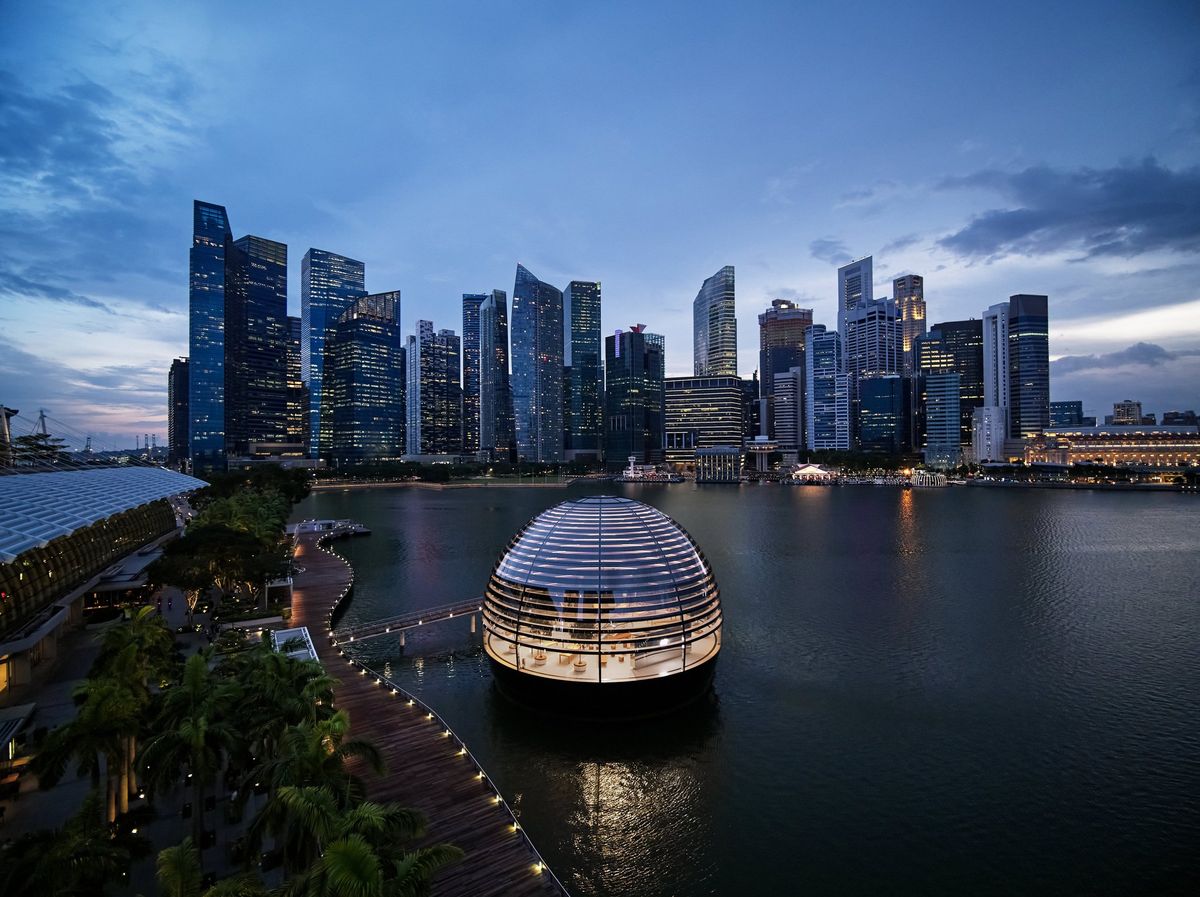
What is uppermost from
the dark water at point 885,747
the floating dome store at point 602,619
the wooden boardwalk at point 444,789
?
the floating dome store at point 602,619

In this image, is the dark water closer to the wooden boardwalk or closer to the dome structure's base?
the dome structure's base

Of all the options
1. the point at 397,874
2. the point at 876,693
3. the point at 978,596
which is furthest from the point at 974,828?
the point at 978,596

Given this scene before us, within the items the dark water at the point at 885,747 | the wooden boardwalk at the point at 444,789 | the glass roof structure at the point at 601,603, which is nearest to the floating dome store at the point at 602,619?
the glass roof structure at the point at 601,603

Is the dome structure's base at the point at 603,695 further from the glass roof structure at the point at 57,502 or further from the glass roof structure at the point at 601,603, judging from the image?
the glass roof structure at the point at 57,502

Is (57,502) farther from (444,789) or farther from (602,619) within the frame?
(602,619)

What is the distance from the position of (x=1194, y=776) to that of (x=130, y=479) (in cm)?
8962

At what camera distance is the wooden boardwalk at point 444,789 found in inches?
683

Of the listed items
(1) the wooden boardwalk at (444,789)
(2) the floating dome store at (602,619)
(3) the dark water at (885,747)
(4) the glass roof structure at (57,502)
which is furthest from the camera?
(4) the glass roof structure at (57,502)

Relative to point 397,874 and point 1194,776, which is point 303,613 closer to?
point 397,874

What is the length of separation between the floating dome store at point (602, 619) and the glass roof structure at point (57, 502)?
74.8 ft

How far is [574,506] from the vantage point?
33750 mm

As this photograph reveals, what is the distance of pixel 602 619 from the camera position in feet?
91.8

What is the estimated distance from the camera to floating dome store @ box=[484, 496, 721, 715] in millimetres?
28250

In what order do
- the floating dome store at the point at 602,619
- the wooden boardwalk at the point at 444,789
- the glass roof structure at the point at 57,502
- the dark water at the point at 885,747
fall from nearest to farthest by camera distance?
the wooden boardwalk at the point at 444,789 → the dark water at the point at 885,747 → the floating dome store at the point at 602,619 → the glass roof structure at the point at 57,502
